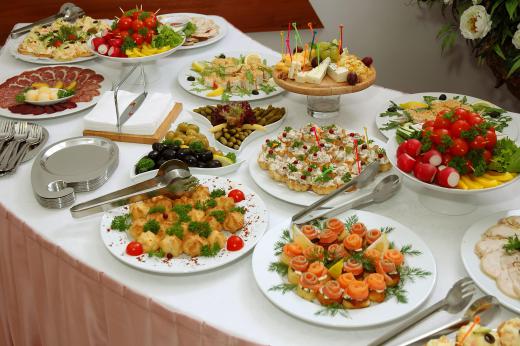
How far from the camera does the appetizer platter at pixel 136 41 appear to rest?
7.07 ft

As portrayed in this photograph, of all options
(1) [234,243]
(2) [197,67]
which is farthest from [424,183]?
(2) [197,67]

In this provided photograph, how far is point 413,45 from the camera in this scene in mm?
3988

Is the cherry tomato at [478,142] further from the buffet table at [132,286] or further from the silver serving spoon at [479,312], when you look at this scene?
the silver serving spoon at [479,312]

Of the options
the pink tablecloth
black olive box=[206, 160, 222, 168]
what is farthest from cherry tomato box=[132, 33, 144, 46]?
Answer: the pink tablecloth

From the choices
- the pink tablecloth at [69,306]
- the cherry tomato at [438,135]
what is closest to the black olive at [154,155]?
the pink tablecloth at [69,306]

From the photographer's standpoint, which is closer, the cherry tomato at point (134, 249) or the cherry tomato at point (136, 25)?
the cherry tomato at point (134, 249)

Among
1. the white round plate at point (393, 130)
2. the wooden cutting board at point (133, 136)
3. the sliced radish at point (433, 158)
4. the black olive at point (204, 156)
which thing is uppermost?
the sliced radish at point (433, 158)

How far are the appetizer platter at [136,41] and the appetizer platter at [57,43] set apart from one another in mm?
295

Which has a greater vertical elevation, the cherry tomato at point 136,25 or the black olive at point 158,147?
the cherry tomato at point 136,25

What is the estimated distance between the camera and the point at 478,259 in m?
1.30

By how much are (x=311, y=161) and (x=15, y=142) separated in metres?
0.92

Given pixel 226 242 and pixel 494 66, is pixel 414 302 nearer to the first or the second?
pixel 226 242

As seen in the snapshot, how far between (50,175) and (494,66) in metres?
2.54

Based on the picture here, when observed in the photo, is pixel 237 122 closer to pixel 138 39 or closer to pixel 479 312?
pixel 138 39
